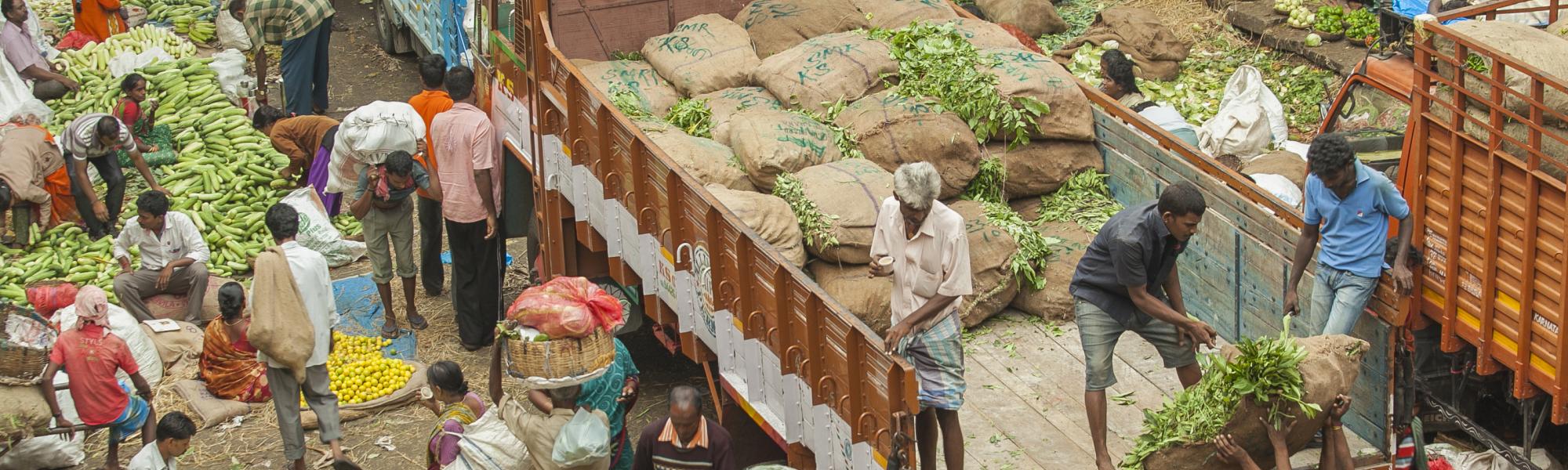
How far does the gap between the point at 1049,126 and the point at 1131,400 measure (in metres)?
1.90

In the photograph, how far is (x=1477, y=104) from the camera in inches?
227

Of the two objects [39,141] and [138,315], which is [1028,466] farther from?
[39,141]

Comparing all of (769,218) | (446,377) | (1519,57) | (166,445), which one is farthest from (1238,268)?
(166,445)

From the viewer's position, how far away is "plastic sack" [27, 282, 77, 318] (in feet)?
Answer: 29.9

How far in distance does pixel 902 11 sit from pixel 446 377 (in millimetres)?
3773

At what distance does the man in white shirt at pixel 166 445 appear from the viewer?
24.0 ft

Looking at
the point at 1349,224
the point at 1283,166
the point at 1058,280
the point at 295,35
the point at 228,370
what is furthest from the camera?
the point at 295,35

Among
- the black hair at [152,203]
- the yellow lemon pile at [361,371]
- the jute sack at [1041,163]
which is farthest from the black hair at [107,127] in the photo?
the jute sack at [1041,163]

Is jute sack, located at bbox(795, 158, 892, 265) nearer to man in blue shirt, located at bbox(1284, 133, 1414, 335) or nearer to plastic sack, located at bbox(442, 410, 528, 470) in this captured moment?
plastic sack, located at bbox(442, 410, 528, 470)

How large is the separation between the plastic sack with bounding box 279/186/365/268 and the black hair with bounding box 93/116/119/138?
125 centimetres

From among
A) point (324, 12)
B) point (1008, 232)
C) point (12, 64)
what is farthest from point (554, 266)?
point (12, 64)

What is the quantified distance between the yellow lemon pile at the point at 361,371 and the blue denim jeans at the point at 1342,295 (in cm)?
515

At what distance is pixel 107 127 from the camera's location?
35.3 feet

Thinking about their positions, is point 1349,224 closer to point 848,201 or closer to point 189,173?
point 848,201
